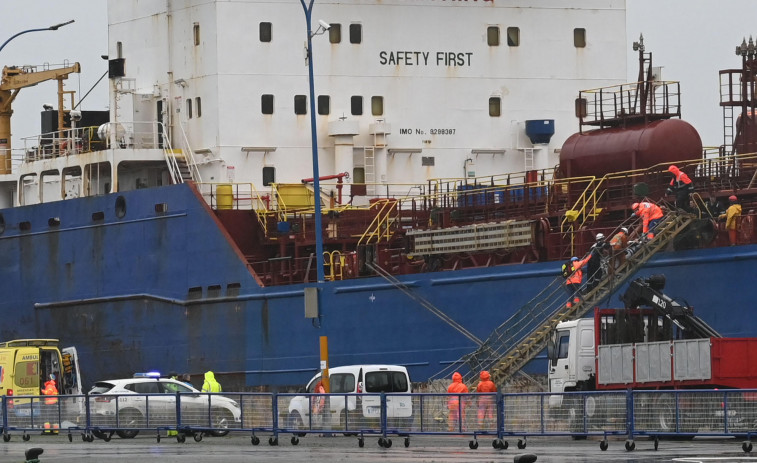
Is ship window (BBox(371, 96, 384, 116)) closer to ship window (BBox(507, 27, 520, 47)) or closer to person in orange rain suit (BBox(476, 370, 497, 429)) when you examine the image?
ship window (BBox(507, 27, 520, 47))

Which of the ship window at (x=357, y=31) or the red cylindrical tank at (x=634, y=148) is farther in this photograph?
the ship window at (x=357, y=31)

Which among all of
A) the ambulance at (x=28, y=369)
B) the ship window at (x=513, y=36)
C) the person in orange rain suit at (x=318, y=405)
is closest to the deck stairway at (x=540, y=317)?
the person in orange rain suit at (x=318, y=405)

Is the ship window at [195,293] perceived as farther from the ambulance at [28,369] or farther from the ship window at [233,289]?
the ambulance at [28,369]

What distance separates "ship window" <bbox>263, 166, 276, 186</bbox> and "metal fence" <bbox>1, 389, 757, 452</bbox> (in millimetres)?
12129

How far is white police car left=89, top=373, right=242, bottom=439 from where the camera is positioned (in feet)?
86.0

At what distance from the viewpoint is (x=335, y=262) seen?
37312 mm

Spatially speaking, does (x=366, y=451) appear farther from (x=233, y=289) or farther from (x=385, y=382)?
(x=233, y=289)

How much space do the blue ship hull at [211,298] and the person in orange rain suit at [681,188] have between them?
93 cm

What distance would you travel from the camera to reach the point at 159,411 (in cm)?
2667

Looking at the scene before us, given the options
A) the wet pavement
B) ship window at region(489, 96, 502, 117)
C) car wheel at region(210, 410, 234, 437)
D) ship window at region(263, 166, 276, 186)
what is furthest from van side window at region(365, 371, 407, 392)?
ship window at region(489, 96, 502, 117)

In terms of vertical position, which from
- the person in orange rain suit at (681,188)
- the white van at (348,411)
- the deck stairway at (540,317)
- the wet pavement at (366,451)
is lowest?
the wet pavement at (366,451)

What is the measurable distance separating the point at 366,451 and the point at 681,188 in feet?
31.5

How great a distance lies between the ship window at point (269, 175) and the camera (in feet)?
130

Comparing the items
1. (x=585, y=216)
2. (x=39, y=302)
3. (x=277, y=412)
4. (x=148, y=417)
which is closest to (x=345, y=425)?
(x=277, y=412)
